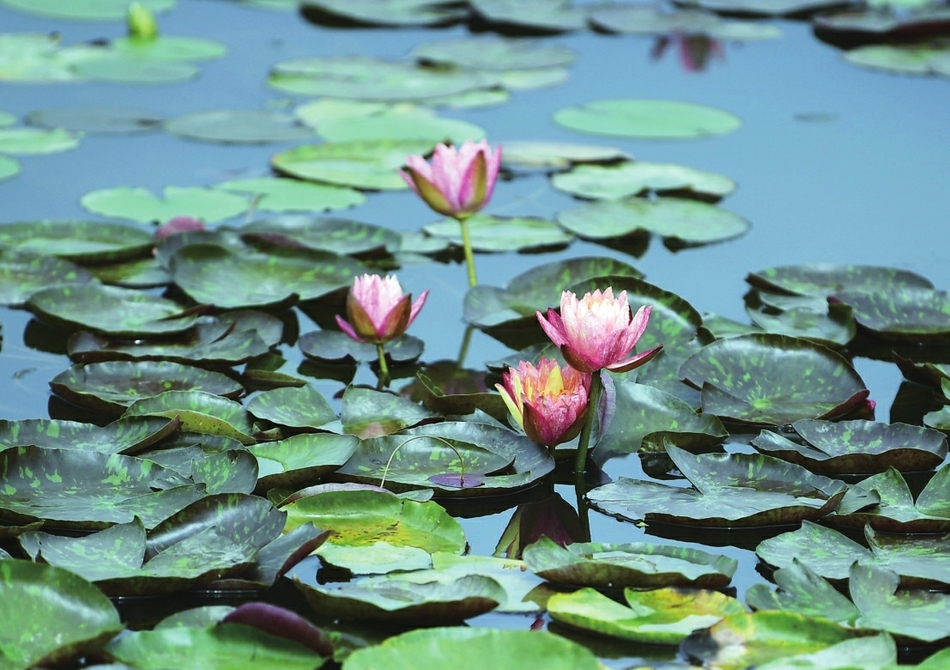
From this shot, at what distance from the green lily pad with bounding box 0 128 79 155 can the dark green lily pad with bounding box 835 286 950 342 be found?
232cm

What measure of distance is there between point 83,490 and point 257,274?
39.0 inches

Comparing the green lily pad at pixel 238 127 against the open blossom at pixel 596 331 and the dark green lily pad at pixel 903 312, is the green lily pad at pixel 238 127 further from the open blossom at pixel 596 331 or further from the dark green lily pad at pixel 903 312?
the open blossom at pixel 596 331

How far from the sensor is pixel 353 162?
3553mm

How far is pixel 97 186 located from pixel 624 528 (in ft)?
6.91

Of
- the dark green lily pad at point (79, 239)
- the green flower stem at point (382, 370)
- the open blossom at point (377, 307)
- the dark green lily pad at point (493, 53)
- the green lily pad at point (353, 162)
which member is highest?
the dark green lily pad at point (493, 53)

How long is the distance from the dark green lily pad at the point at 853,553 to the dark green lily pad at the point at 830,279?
1026 millimetres

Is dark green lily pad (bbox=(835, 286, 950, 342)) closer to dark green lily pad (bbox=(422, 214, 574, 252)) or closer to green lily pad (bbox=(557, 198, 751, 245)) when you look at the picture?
green lily pad (bbox=(557, 198, 751, 245))

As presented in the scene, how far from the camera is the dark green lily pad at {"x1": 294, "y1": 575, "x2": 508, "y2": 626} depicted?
1.50 m

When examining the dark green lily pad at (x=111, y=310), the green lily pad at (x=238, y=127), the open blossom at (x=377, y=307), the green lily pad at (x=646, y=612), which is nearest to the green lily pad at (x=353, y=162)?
the green lily pad at (x=238, y=127)

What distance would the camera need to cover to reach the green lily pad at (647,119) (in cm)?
387

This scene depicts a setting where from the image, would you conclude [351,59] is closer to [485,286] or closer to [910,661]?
[485,286]

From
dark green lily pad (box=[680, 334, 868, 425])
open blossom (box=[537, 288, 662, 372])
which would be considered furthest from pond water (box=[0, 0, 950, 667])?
open blossom (box=[537, 288, 662, 372])

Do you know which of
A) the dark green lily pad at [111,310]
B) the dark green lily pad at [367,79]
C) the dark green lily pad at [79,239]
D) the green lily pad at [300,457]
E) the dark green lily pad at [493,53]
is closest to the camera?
the green lily pad at [300,457]

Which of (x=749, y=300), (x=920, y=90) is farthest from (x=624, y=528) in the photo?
(x=920, y=90)
